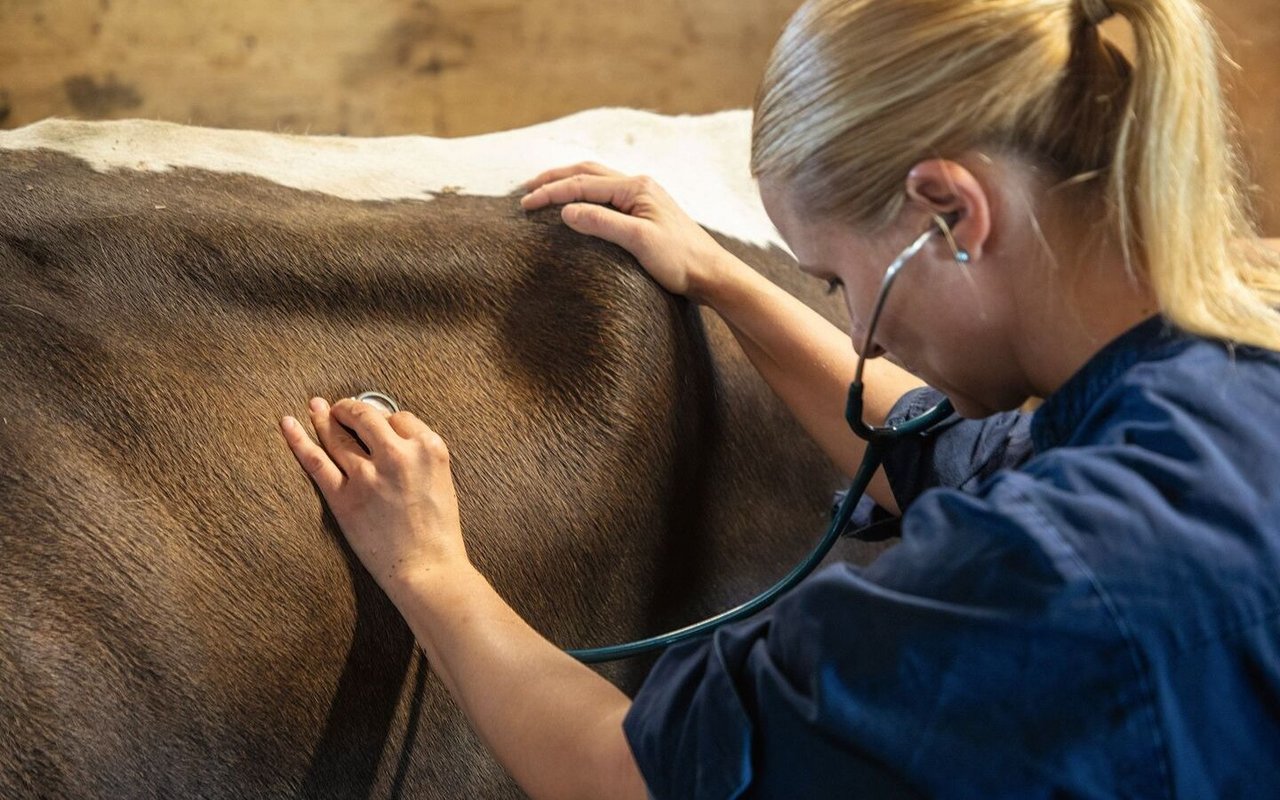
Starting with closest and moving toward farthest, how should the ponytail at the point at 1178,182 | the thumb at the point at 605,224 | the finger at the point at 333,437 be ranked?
1. the ponytail at the point at 1178,182
2. the finger at the point at 333,437
3. the thumb at the point at 605,224

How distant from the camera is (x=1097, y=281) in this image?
2.41ft

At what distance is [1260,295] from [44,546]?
82cm

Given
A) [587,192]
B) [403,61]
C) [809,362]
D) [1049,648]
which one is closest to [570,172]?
[587,192]

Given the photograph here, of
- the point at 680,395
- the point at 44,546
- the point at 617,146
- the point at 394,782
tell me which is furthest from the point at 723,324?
the point at 44,546

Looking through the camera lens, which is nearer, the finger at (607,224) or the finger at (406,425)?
the finger at (406,425)

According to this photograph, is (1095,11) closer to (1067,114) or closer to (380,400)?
(1067,114)

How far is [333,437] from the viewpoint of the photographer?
3.27 feet

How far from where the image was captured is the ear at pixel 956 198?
0.70 metres

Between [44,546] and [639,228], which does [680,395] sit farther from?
[44,546]

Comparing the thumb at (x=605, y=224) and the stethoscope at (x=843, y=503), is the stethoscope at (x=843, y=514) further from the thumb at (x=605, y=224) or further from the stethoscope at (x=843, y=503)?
the thumb at (x=605, y=224)

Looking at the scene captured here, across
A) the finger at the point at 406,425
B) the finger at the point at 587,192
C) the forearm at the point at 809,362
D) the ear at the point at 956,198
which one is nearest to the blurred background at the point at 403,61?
the finger at the point at 587,192

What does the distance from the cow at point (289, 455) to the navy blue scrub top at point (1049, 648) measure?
0.39 m

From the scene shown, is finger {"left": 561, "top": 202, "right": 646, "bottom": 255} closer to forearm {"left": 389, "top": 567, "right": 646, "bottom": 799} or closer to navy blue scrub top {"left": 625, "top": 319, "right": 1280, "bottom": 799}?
forearm {"left": 389, "top": 567, "right": 646, "bottom": 799}

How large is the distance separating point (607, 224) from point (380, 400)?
273mm
